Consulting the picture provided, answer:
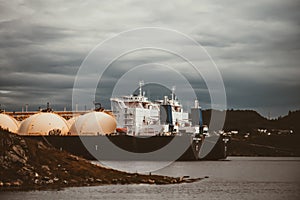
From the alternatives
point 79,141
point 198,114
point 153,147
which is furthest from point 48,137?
point 198,114

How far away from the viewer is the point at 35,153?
1813 inches

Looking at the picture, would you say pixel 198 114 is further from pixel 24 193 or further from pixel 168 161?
pixel 24 193

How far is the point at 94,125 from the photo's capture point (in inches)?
3999

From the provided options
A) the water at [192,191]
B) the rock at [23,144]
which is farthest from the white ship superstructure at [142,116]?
the rock at [23,144]

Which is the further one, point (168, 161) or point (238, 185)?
point (168, 161)

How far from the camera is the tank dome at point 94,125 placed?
332 ft

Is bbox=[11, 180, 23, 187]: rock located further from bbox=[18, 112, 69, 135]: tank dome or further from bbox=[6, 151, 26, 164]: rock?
bbox=[18, 112, 69, 135]: tank dome

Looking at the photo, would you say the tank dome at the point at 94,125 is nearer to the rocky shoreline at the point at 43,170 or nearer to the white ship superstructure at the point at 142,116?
the white ship superstructure at the point at 142,116

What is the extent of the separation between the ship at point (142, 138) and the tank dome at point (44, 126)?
1051mm

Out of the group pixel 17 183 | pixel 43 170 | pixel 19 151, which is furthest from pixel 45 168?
pixel 17 183

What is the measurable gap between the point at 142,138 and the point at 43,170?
159ft

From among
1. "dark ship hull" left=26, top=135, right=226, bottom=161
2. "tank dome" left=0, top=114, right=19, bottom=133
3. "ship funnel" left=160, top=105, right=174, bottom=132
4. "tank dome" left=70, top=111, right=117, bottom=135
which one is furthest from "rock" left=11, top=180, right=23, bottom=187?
"tank dome" left=0, top=114, right=19, bottom=133

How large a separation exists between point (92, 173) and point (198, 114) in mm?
60306

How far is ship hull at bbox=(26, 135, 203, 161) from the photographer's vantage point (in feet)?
302
